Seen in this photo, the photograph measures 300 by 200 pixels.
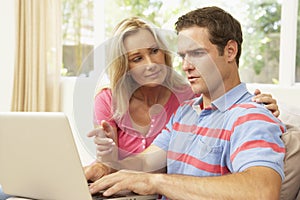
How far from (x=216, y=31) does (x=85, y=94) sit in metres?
0.45

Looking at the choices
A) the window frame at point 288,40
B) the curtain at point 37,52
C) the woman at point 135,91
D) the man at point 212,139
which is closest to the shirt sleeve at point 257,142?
the man at point 212,139

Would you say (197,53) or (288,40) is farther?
(288,40)

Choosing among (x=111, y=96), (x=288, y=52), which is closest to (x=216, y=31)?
(x=111, y=96)

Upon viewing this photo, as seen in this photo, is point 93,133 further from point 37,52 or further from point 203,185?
point 37,52

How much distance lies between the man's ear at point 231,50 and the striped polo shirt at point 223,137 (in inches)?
3.7

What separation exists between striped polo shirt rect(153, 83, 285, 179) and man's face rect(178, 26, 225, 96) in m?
0.07

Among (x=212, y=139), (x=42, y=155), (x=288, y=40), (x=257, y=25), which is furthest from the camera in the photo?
(x=257, y=25)

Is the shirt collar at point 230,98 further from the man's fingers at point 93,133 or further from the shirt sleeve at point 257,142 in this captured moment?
the man's fingers at point 93,133

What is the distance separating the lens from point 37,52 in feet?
12.2

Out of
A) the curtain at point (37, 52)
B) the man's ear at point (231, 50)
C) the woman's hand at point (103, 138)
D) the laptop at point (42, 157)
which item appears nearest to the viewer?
the laptop at point (42, 157)

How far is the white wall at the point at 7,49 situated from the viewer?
3.89m

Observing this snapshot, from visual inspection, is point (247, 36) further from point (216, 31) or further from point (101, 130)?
point (101, 130)

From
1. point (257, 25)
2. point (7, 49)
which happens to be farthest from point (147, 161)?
point (7, 49)

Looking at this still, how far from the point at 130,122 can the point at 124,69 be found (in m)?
0.23
